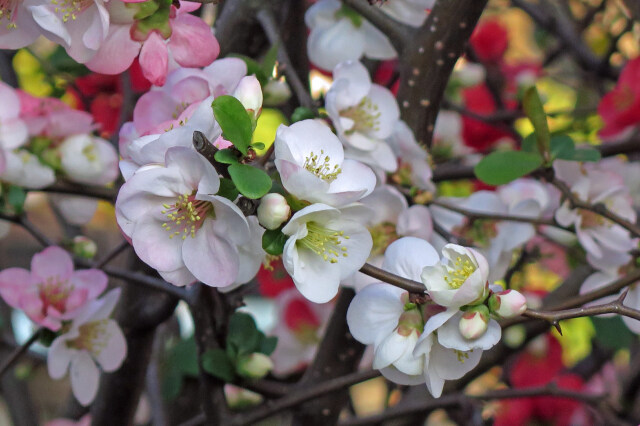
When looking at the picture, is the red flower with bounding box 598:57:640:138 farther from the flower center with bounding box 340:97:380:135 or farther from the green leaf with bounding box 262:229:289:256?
the green leaf with bounding box 262:229:289:256

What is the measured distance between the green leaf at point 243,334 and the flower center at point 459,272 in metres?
0.25

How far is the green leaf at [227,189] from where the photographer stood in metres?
0.42

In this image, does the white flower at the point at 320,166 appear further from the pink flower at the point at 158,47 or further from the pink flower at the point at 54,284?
the pink flower at the point at 54,284

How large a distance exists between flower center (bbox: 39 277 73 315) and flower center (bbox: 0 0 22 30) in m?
0.26

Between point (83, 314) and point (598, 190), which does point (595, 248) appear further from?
point (83, 314)

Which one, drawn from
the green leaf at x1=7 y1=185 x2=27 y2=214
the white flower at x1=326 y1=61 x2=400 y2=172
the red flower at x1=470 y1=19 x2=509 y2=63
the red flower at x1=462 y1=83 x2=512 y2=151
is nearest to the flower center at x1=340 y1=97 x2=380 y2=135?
Result: the white flower at x1=326 y1=61 x2=400 y2=172

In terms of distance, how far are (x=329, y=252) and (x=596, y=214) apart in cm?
40

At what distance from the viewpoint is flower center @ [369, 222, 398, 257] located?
2.24 feet

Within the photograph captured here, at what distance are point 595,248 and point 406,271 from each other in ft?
0.98

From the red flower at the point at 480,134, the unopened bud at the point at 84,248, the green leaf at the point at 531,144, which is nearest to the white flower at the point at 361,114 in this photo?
the green leaf at the point at 531,144

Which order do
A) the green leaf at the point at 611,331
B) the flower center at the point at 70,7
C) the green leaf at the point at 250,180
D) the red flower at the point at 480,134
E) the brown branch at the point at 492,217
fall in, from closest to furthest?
1. the green leaf at the point at 250,180
2. the flower center at the point at 70,7
3. the brown branch at the point at 492,217
4. the green leaf at the point at 611,331
5. the red flower at the point at 480,134

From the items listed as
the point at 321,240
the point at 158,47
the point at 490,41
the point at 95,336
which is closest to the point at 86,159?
the point at 95,336

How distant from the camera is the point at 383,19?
0.72 meters

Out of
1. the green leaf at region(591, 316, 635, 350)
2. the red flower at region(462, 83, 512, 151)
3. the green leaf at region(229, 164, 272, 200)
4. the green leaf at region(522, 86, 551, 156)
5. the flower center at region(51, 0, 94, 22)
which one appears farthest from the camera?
the red flower at region(462, 83, 512, 151)
